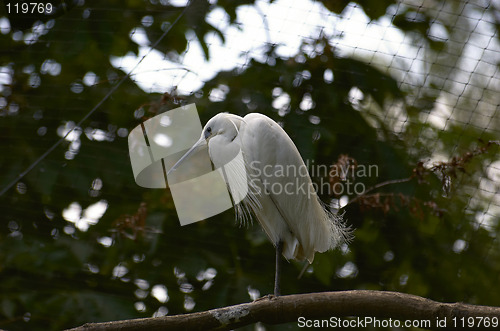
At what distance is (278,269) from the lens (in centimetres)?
202

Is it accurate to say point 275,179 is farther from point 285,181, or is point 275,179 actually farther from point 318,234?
point 318,234

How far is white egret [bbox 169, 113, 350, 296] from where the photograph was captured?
6.89 feet

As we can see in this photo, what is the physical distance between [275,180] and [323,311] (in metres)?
0.68

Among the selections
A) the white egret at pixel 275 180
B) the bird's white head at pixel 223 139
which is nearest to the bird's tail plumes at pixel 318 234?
the white egret at pixel 275 180

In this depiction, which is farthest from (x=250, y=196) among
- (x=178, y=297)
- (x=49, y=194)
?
(x=49, y=194)

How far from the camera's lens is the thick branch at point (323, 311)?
4.87 feet

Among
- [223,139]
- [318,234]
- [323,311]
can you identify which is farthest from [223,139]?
[323,311]

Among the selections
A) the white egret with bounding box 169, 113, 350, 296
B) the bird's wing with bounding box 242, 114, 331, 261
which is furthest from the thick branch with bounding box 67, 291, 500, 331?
the bird's wing with bounding box 242, 114, 331, 261

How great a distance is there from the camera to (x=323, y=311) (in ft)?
5.14

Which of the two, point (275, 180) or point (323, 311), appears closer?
point (323, 311)

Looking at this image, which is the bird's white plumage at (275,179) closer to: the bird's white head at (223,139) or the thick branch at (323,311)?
the bird's white head at (223,139)

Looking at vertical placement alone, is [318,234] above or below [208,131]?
below

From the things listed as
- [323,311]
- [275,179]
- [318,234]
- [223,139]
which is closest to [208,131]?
[223,139]

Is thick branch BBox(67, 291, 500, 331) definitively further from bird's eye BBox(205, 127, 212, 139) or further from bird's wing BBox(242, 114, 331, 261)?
bird's eye BBox(205, 127, 212, 139)
